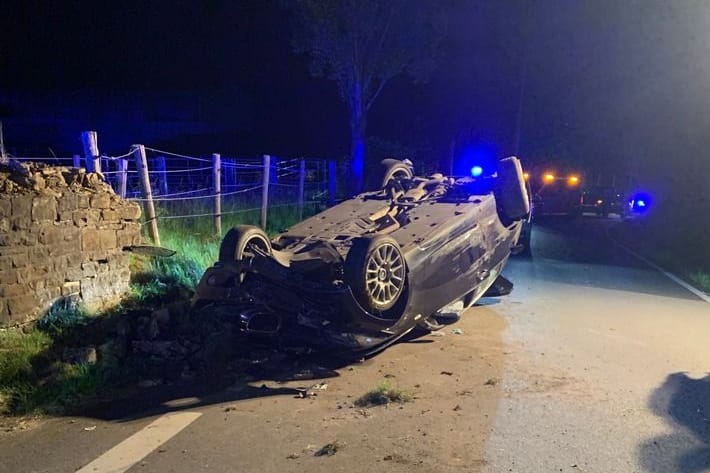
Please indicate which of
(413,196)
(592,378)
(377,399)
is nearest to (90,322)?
(377,399)

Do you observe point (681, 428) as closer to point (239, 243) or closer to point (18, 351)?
point (239, 243)

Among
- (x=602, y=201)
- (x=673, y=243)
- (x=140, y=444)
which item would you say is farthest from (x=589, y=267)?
(x=602, y=201)

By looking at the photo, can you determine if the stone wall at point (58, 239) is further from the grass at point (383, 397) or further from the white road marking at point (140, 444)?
the grass at point (383, 397)

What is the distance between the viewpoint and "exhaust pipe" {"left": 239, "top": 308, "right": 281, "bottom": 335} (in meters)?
5.83

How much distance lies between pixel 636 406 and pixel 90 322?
5.20 meters

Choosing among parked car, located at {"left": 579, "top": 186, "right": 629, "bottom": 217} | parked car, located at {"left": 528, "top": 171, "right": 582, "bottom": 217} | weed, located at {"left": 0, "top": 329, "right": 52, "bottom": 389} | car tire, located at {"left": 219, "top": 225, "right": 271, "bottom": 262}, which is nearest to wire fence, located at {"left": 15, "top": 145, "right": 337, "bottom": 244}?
car tire, located at {"left": 219, "top": 225, "right": 271, "bottom": 262}

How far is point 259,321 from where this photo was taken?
5922mm

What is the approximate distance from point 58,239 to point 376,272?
10.9 feet

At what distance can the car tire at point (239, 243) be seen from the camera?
618 centimetres

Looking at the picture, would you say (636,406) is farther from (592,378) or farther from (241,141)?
(241,141)

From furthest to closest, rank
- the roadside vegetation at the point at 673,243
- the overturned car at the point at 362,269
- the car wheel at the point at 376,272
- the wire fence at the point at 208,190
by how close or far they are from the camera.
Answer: the roadside vegetation at the point at 673,243
the wire fence at the point at 208,190
the overturned car at the point at 362,269
the car wheel at the point at 376,272

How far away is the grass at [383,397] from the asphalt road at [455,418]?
0.32 ft

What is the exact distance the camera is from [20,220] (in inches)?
228

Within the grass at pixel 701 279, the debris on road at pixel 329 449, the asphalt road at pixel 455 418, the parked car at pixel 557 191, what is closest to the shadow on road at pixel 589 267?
the grass at pixel 701 279
